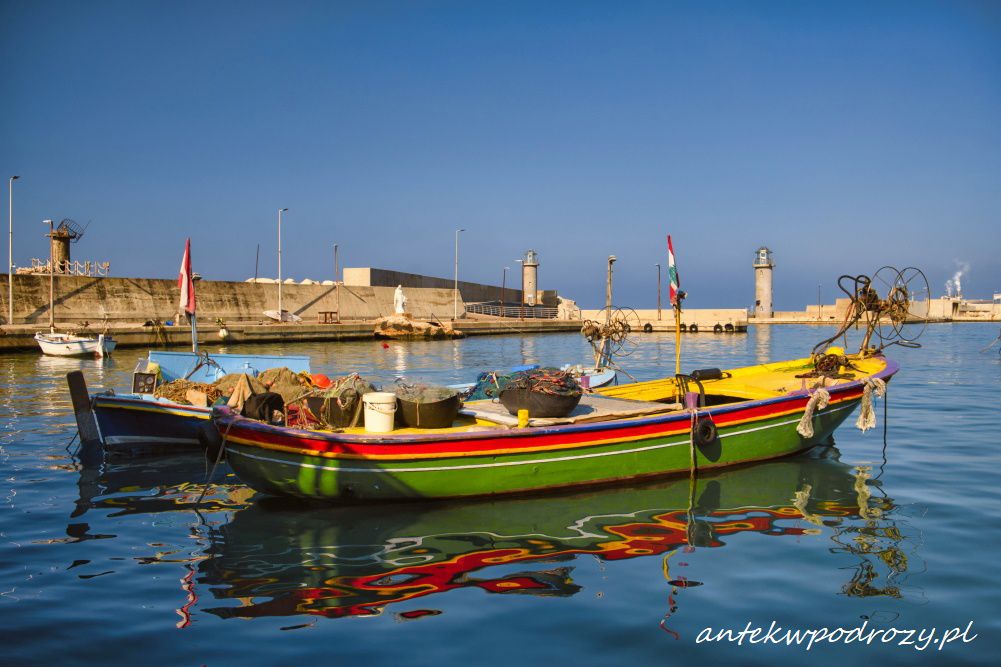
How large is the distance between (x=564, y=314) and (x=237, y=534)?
70.8 m

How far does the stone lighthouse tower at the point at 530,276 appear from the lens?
85125mm

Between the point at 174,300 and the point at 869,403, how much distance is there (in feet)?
148

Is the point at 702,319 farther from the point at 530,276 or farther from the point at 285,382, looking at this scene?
the point at 285,382

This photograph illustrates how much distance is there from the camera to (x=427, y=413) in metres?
9.40

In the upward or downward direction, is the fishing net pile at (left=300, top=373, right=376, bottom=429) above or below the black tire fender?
above

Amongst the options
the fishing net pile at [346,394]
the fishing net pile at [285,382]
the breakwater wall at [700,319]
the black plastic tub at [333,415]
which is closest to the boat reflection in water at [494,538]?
the black plastic tub at [333,415]

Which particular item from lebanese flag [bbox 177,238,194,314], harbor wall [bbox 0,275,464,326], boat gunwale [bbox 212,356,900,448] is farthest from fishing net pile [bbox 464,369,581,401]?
harbor wall [bbox 0,275,464,326]

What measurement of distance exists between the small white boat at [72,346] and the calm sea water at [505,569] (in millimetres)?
22840

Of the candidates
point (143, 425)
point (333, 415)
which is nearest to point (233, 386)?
point (143, 425)

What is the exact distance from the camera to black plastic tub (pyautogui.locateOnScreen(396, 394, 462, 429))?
30.8 ft

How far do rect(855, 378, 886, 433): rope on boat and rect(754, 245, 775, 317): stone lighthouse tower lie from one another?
3984 inches

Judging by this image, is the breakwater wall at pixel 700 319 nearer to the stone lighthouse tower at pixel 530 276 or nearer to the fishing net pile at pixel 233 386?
the stone lighthouse tower at pixel 530 276

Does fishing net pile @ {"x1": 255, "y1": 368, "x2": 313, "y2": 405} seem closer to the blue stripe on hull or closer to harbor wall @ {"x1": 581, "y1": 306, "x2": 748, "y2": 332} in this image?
the blue stripe on hull

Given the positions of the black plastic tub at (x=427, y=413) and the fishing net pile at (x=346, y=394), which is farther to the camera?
the fishing net pile at (x=346, y=394)
